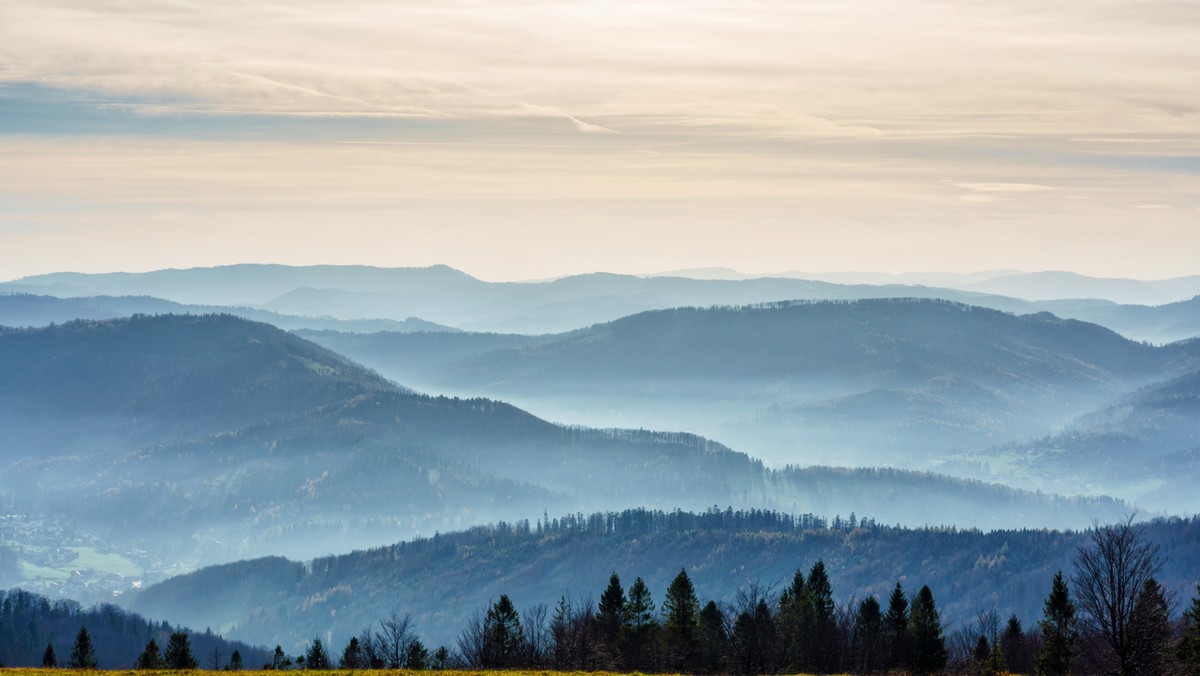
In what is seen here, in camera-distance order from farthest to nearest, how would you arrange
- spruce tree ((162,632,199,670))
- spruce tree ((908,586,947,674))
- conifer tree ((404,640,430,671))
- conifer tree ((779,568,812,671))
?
spruce tree ((162,632,199,670))
conifer tree ((404,640,430,671))
conifer tree ((779,568,812,671))
spruce tree ((908,586,947,674))

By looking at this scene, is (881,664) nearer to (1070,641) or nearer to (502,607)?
(1070,641)

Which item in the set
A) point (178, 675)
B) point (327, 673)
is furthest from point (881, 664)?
point (178, 675)

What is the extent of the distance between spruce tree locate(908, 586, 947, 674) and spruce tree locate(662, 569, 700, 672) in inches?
739

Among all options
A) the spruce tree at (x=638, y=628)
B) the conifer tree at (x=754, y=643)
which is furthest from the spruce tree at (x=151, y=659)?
the conifer tree at (x=754, y=643)

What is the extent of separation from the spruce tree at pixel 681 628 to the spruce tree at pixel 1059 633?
29.0 m

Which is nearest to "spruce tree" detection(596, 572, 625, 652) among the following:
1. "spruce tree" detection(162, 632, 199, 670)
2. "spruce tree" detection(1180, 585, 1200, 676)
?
"spruce tree" detection(162, 632, 199, 670)

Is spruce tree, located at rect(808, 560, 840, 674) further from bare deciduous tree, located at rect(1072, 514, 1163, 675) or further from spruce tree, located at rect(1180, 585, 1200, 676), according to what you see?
bare deciduous tree, located at rect(1072, 514, 1163, 675)

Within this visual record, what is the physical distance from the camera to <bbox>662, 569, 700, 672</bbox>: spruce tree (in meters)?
118

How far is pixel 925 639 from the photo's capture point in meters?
119

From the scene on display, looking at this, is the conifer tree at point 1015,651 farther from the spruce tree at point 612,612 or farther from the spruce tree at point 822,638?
the spruce tree at point 612,612

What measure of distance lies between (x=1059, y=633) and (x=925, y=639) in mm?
15884

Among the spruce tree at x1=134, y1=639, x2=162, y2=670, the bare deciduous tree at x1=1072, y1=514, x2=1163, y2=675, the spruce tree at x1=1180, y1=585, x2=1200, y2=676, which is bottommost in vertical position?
the spruce tree at x1=134, y1=639, x2=162, y2=670

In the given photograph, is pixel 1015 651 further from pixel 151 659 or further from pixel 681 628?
pixel 151 659

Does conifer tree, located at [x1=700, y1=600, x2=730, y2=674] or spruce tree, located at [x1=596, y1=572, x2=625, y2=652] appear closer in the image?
conifer tree, located at [x1=700, y1=600, x2=730, y2=674]
